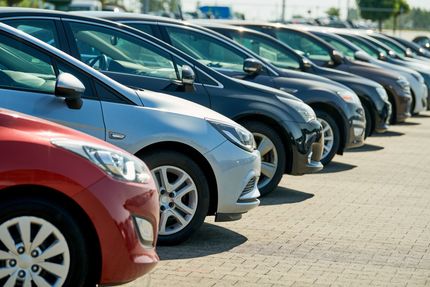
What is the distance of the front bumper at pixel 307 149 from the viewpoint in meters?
10.6

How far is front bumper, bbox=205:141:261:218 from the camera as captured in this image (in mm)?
7910

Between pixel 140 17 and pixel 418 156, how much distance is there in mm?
5524

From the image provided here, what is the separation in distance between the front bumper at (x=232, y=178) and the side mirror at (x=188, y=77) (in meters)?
1.34

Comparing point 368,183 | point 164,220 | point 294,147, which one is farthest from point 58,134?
point 368,183

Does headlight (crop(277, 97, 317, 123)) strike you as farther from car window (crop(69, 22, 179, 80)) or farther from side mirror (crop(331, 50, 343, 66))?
side mirror (crop(331, 50, 343, 66))

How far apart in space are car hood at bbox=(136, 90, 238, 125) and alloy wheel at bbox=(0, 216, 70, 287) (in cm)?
227

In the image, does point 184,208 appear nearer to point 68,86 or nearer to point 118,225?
point 68,86

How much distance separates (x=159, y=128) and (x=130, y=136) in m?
0.22

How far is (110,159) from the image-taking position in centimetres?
584

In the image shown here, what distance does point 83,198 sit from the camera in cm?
562

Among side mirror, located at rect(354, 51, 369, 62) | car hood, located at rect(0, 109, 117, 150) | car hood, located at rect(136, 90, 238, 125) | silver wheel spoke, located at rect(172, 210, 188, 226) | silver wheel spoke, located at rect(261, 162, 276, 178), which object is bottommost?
silver wheel spoke, located at rect(261, 162, 276, 178)

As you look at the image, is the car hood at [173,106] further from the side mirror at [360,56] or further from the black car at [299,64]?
the side mirror at [360,56]

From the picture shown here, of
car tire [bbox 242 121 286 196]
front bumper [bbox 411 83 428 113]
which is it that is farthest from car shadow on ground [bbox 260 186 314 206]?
front bumper [bbox 411 83 428 113]

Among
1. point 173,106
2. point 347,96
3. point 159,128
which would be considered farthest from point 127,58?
point 347,96
